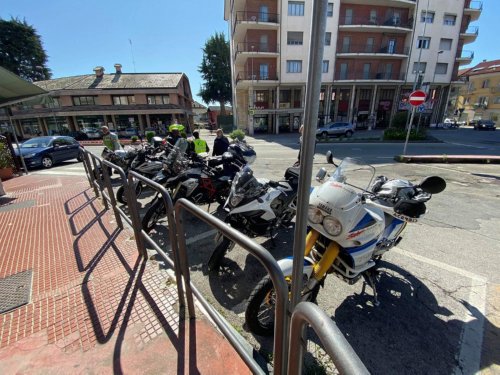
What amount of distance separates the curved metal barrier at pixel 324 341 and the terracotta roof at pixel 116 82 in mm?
35615

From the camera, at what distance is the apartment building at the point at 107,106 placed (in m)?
30.6

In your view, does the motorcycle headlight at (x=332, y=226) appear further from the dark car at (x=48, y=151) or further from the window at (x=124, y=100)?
the window at (x=124, y=100)

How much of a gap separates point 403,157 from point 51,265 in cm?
1200

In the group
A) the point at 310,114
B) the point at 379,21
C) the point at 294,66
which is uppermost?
the point at 379,21

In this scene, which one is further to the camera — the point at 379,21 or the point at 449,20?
Answer: the point at 449,20

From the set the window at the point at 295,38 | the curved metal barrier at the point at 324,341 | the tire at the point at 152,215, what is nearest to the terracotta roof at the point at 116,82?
the window at the point at 295,38

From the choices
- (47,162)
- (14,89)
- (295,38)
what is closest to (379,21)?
(295,38)

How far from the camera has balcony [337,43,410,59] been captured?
2705 cm

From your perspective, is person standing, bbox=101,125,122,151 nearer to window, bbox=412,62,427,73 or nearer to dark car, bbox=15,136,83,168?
dark car, bbox=15,136,83,168

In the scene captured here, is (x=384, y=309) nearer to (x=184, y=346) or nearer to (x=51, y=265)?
(x=184, y=346)

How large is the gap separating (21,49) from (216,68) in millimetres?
31716

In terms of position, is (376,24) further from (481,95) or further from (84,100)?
(84,100)

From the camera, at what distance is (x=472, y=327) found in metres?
2.18

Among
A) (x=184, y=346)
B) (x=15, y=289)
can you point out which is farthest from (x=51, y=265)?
(x=184, y=346)
